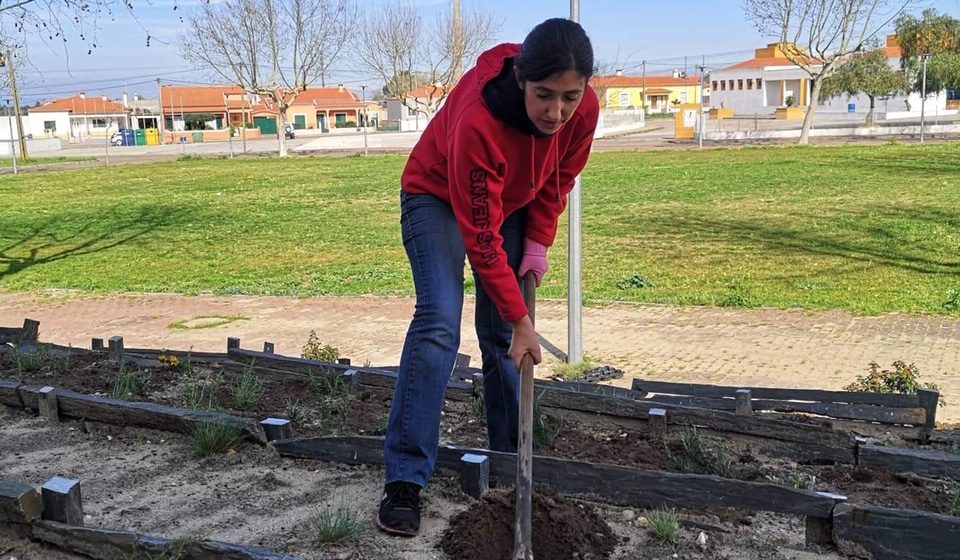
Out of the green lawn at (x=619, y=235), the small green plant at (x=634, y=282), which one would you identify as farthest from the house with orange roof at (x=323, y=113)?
the small green plant at (x=634, y=282)

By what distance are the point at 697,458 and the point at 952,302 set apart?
649cm

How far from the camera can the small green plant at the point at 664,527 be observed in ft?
9.89

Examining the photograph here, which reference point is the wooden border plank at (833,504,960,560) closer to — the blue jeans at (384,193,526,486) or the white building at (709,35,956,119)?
the blue jeans at (384,193,526,486)

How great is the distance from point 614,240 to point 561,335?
6.28 metres

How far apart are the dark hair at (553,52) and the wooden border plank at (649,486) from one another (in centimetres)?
139

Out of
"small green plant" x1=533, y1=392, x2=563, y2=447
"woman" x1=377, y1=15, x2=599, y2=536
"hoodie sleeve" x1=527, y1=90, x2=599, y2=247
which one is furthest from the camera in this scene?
"small green plant" x1=533, y1=392, x2=563, y2=447

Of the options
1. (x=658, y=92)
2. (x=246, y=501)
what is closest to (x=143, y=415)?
(x=246, y=501)

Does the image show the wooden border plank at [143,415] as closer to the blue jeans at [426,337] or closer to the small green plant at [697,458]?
the blue jeans at [426,337]

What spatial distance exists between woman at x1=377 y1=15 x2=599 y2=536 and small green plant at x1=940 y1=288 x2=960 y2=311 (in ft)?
21.9

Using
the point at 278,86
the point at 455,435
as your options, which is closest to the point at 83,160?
the point at 278,86

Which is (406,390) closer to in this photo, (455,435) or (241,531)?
(241,531)

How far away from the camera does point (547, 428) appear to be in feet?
13.7

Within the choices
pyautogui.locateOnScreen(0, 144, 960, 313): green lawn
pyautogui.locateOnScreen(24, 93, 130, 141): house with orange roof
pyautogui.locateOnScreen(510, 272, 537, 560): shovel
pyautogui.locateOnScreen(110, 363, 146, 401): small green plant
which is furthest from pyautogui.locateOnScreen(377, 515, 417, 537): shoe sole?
pyautogui.locateOnScreen(24, 93, 130, 141): house with orange roof

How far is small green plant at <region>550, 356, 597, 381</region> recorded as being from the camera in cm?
693
